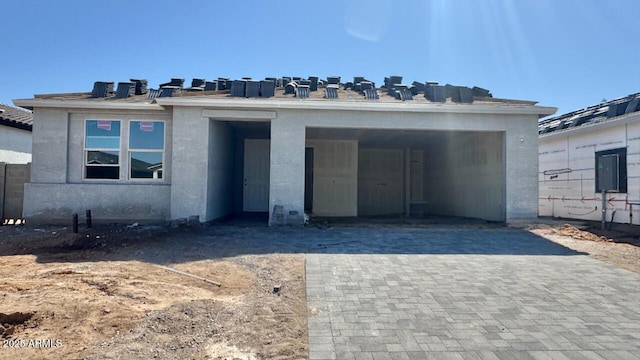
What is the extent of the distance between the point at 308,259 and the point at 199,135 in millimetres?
5420

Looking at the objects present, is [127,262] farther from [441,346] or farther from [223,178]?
[223,178]

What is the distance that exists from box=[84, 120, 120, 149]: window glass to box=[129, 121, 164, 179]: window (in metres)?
0.44

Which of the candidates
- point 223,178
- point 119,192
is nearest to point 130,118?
point 119,192

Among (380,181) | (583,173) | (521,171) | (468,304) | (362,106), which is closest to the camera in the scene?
(468,304)

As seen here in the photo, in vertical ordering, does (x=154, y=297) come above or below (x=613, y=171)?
below

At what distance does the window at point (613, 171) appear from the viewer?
11.0m

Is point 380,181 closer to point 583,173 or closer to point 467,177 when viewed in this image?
point 467,177

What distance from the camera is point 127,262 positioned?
20.2 ft

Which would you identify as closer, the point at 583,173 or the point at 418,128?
the point at 418,128

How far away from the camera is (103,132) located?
10531 millimetres

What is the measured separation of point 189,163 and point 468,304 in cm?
795

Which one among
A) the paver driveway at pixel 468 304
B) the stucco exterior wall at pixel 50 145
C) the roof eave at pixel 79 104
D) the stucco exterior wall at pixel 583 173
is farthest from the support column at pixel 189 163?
the stucco exterior wall at pixel 583 173

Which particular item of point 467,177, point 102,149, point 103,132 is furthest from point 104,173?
point 467,177

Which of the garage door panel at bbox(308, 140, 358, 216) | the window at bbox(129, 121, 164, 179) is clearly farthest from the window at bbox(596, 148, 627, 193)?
the window at bbox(129, 121, 164, 179)
